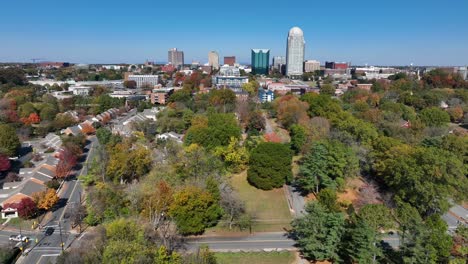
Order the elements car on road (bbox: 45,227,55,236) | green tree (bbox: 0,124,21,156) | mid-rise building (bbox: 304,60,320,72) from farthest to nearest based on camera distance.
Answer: mid-rise building (bbox: 304,60,320,72) < green tree (bbox: 0,124,21,156) < car on road (bbox: 45,227,55,236)

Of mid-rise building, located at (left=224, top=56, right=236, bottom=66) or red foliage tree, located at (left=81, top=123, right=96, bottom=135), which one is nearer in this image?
red foliage tree, located at (left=81, top=123, right=96, bottom=135)

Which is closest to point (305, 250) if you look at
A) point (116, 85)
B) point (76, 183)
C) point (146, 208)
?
point (146, 208)

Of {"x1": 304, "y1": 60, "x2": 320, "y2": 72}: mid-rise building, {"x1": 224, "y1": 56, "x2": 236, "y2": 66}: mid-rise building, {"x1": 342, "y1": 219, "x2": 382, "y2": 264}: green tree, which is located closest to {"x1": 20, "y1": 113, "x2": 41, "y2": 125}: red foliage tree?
{"x1": 342, "y1": 219, "x2": 382, "y2": 264}: green tree

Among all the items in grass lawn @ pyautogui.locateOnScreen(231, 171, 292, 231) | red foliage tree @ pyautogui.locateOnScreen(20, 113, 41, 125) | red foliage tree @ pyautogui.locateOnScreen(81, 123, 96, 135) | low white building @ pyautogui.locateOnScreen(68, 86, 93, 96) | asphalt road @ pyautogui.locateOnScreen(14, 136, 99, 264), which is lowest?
asphalt road @ pyautogui.locateOnScreen(14, 136, 99, 264)

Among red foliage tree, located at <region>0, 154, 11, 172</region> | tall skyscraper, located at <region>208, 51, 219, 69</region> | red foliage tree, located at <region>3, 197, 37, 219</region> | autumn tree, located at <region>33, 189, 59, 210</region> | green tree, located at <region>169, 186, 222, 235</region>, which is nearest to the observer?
green tree, located at <region>169, 186, 222, 235</region>

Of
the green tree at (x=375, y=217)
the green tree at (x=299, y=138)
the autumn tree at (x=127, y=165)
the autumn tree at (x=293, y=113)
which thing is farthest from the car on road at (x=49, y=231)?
the autumn tree at (x=293, y=113)

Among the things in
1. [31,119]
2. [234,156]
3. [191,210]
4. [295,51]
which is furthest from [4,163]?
[295,51]

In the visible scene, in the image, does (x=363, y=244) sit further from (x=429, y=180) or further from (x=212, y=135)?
(x=212, y=135)

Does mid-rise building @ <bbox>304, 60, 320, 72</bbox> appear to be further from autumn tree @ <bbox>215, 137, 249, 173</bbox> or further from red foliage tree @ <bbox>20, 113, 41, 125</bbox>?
autumn tree @ <bbox>215, 137, 249, 173</bbox>
